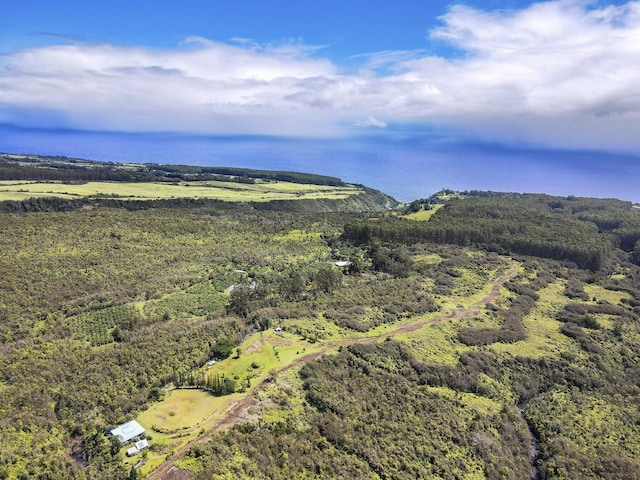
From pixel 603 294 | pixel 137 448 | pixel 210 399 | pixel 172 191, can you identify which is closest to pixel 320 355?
pixel 210 399

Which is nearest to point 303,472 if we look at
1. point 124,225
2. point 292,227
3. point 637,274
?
point 124,225

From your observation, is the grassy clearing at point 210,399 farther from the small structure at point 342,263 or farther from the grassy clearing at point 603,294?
the grassy clearing at point 603,294

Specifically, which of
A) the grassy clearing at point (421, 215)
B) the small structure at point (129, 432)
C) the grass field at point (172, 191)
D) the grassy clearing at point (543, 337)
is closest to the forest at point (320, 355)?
the grassy clearing at point (543, 337)

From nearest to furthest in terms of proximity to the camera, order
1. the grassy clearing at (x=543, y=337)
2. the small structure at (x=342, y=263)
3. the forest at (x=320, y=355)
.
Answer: the forest at (x=320, y=355), the grassy clearing at (x=543, y=337), the small structure at (x=342, y=263)

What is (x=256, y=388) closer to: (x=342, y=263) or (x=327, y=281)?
(x=327, y=281)

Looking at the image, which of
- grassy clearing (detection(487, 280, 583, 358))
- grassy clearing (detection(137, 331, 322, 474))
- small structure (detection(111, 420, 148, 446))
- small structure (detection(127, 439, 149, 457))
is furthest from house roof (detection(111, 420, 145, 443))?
grassy clearing (detection(487, 280, 583, 358))

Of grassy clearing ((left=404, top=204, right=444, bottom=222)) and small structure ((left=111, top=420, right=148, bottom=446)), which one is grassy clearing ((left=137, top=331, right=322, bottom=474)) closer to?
small structure ((left=111, top=420, right=148, bottom=446))
